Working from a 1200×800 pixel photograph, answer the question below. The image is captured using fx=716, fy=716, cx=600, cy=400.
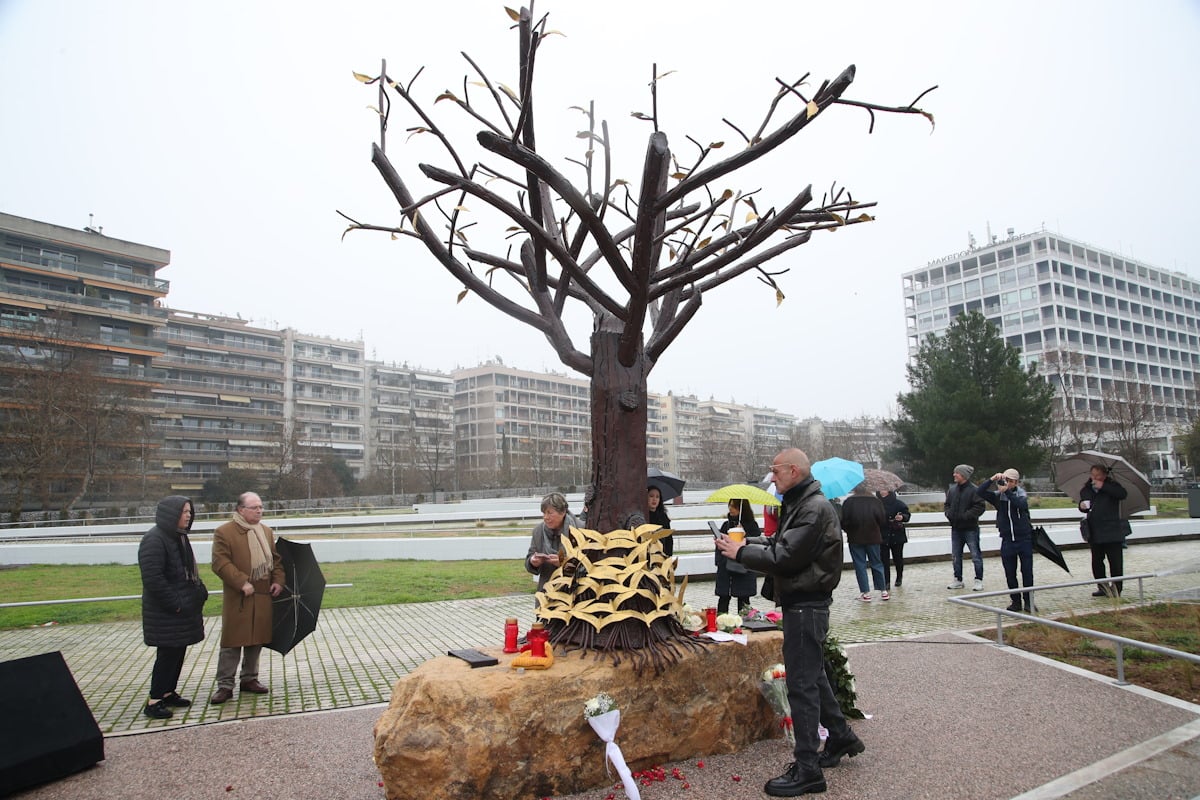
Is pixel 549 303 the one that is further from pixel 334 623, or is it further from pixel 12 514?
pixel 12 514

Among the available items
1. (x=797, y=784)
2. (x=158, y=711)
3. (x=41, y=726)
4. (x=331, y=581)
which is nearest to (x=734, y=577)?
(x=797, y=784)

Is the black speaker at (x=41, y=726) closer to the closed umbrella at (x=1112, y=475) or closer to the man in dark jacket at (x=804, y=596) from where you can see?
the man in dark jacket at (x=804, y=596)

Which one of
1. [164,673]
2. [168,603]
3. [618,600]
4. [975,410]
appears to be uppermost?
[975,410]

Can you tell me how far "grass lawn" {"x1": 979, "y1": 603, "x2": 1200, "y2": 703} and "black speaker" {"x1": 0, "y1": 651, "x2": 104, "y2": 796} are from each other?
26.0 ft

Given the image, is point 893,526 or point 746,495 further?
point 893,526

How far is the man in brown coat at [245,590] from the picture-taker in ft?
20.4

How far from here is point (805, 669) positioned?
406 centimetres

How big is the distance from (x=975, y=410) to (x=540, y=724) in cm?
3711

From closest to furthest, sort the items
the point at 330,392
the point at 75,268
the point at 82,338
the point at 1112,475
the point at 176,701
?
the point at 176,701, the point at 1112,475, the point at 82,338, the point at 75,268, the point at 330,392

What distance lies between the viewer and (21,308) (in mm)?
50625

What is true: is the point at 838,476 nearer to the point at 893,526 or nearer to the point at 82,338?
the point at 893,526

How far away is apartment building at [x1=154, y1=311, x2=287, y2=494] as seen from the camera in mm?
63094

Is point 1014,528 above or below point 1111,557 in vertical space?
above

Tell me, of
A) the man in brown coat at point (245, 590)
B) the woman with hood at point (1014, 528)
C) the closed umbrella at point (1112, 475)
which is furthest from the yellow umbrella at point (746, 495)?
the closed umbrella at point (1112, 475)
